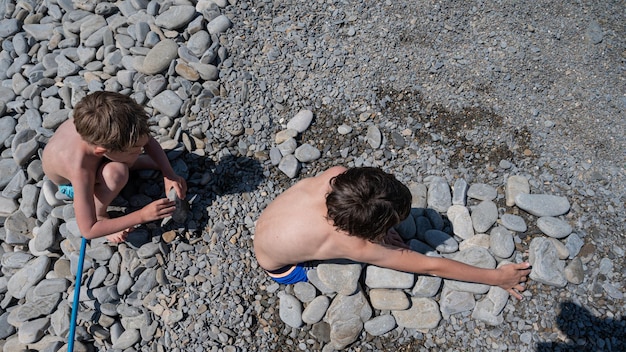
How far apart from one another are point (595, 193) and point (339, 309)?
184cm

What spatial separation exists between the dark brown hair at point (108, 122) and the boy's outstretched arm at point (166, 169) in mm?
452

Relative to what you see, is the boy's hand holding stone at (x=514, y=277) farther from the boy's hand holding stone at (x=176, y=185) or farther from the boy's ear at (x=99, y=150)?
the boy's ear at (x=99, y=150)

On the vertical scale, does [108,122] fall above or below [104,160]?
above

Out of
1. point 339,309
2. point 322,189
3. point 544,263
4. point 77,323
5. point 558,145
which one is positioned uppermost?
point 322,189

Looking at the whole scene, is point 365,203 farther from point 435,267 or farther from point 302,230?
point 435,267

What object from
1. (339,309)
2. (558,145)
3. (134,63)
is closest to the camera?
(339,309)

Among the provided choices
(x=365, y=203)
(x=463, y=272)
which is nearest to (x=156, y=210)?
(x=365, y=203)

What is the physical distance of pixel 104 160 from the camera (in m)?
2.99

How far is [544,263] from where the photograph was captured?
2.96 m

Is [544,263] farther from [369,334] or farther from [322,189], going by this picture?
[322,189]

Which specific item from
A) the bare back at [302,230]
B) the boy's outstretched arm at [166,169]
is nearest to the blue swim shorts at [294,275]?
the bare back at [302,230]

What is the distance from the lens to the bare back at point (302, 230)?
8.37 feet

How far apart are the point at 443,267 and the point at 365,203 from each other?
78cm

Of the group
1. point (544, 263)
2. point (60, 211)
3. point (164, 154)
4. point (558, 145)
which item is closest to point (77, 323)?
point (60, 211)
